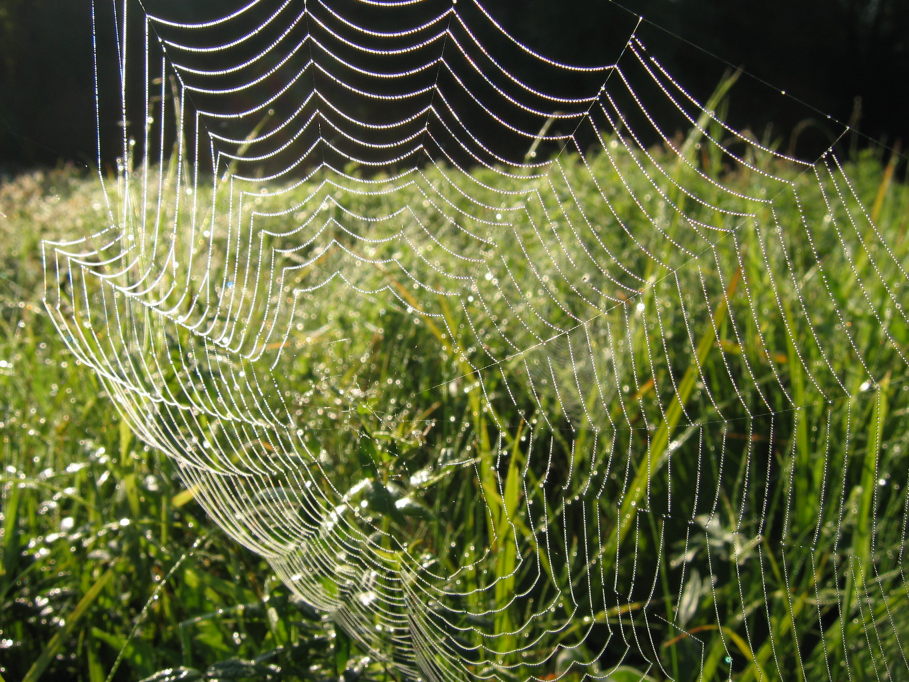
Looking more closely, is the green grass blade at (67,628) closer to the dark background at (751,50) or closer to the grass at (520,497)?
the grass at (520,497)

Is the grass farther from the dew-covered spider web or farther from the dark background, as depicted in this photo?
the dark background

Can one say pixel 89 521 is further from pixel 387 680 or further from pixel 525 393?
pixel 525 393

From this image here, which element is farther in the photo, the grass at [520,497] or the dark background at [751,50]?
the dark background at [751,50]

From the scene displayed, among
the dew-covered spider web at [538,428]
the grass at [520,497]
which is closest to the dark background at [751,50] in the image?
the dew-covered spider web at [538,428]

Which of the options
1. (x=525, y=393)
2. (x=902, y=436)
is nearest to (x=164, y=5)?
(x=525, y=393)

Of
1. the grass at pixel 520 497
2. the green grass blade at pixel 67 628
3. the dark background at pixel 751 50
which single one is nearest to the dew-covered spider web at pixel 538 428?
the grass at pixel 520 497

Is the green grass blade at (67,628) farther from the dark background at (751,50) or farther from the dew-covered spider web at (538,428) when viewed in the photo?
the dark background at (751,50)

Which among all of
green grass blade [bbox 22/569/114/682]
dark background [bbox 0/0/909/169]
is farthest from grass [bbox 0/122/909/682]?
dark background [bbox 0/0/909/169]

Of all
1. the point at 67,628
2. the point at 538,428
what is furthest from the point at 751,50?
the point at 67,628
